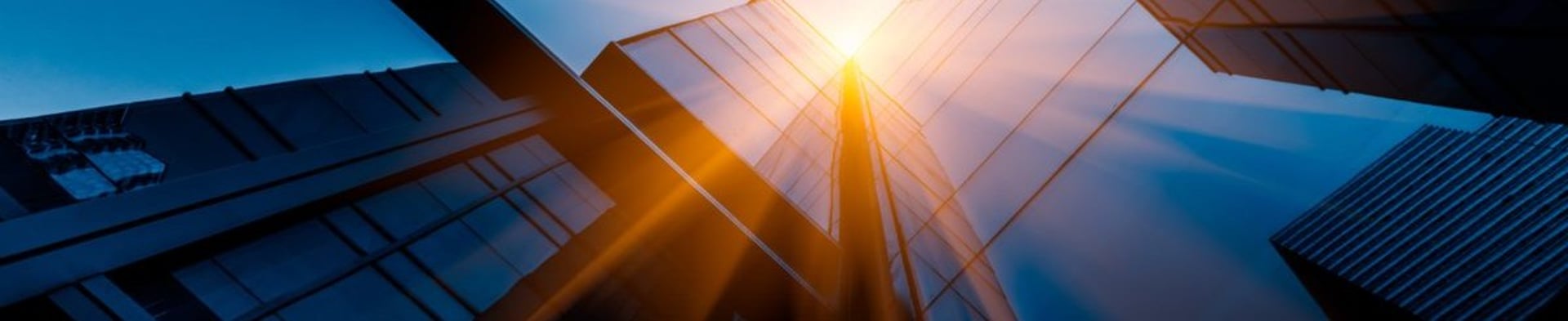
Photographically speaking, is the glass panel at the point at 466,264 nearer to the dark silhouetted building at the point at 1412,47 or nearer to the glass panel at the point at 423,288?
the glass panel at the point at 423,288

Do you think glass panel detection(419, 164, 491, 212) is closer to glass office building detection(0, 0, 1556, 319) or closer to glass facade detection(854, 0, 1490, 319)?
glass office building detection(0, 0, 1556, 319)

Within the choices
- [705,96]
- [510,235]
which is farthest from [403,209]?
[705,96]

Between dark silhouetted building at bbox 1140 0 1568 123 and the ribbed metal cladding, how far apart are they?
20.8 metres

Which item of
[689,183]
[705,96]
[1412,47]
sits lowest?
[689,183]

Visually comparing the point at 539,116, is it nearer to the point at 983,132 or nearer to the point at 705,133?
the point at 705,133

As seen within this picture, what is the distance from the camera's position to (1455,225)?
104ft

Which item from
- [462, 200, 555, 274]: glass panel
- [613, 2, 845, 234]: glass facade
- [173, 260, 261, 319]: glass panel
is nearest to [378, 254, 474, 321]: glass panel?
[462, 200, 555, 274]: glass panel

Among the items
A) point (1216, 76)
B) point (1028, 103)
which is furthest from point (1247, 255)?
point (1028, 103)

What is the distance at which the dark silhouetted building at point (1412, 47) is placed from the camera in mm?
6328

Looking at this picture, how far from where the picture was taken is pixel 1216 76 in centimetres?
1230

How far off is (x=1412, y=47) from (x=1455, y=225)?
A: 109 ft

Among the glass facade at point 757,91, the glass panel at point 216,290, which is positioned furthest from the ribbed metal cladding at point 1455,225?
the glass panel at point 216,290

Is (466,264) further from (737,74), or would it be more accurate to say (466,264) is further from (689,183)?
(737,74)

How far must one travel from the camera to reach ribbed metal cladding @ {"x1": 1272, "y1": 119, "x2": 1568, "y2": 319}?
26.5 meters
